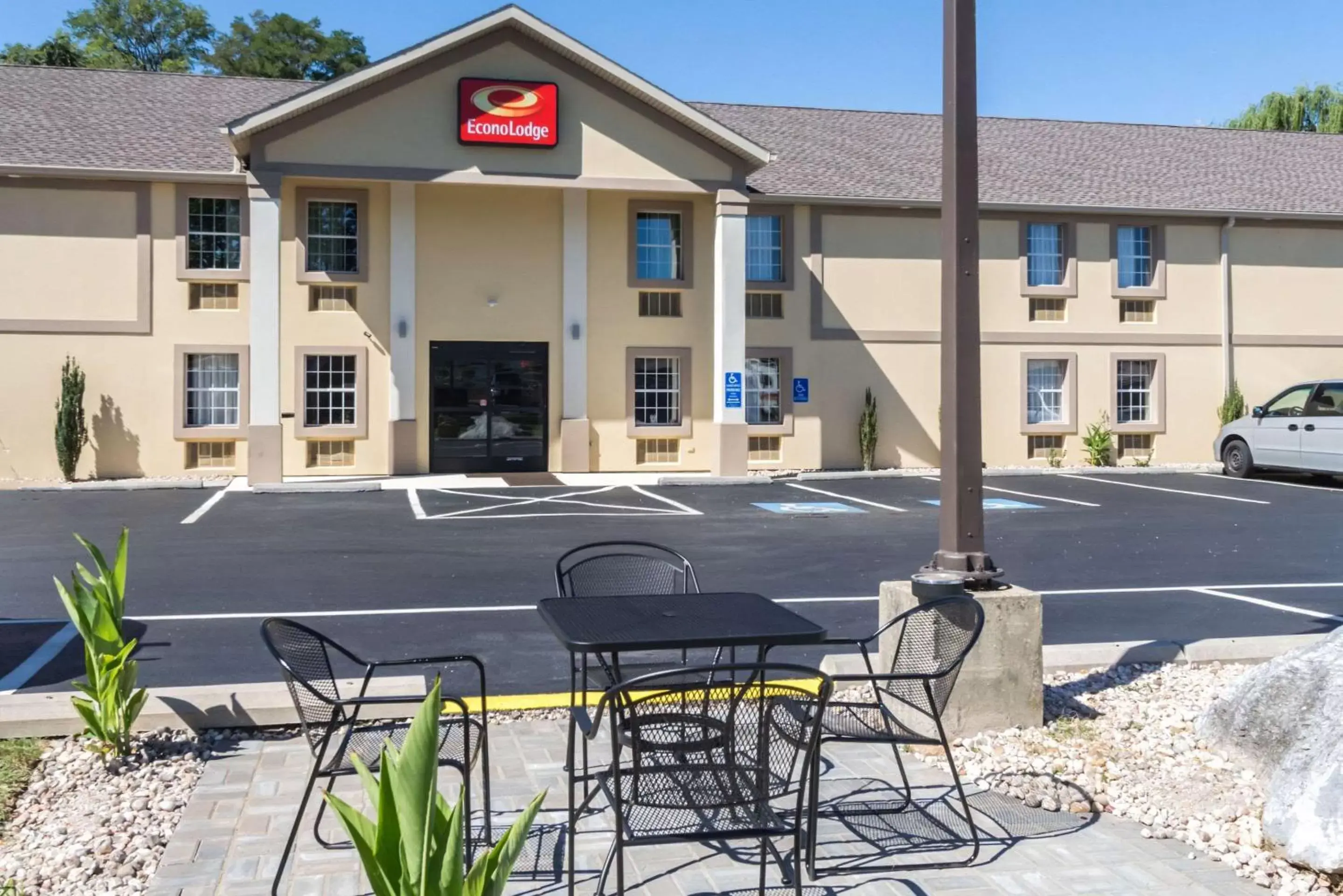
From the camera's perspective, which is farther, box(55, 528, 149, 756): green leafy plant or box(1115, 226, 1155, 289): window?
box(1115, 226, 1155, 289): window

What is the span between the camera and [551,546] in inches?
539

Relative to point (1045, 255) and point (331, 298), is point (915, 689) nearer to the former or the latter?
point (331, 298)

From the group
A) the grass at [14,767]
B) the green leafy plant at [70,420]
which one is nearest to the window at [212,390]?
the green leafy plant at [70,420]

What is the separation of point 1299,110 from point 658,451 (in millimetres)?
33353

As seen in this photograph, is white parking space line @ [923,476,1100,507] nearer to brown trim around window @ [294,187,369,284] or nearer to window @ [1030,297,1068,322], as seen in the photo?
window @ [1030,297,1068,322]

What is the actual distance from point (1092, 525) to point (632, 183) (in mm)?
10225

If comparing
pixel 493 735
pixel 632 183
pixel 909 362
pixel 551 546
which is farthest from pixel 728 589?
pixel 909 362

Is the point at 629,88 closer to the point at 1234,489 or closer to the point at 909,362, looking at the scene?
the point at 909,362

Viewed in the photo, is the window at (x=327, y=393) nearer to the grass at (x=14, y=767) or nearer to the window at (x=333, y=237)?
the window at (x=333, y=237)

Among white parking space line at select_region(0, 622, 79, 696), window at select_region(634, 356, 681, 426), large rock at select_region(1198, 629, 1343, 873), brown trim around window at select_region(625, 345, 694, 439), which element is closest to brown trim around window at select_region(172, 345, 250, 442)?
brown trim around window at select_region(625, 345, 694, 439)

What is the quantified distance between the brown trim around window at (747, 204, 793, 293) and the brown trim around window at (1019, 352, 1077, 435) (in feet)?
17.4

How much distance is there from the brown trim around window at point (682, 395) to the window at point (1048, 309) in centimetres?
740

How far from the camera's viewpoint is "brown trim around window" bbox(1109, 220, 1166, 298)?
25.6 metres

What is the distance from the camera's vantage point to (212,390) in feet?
72.2
